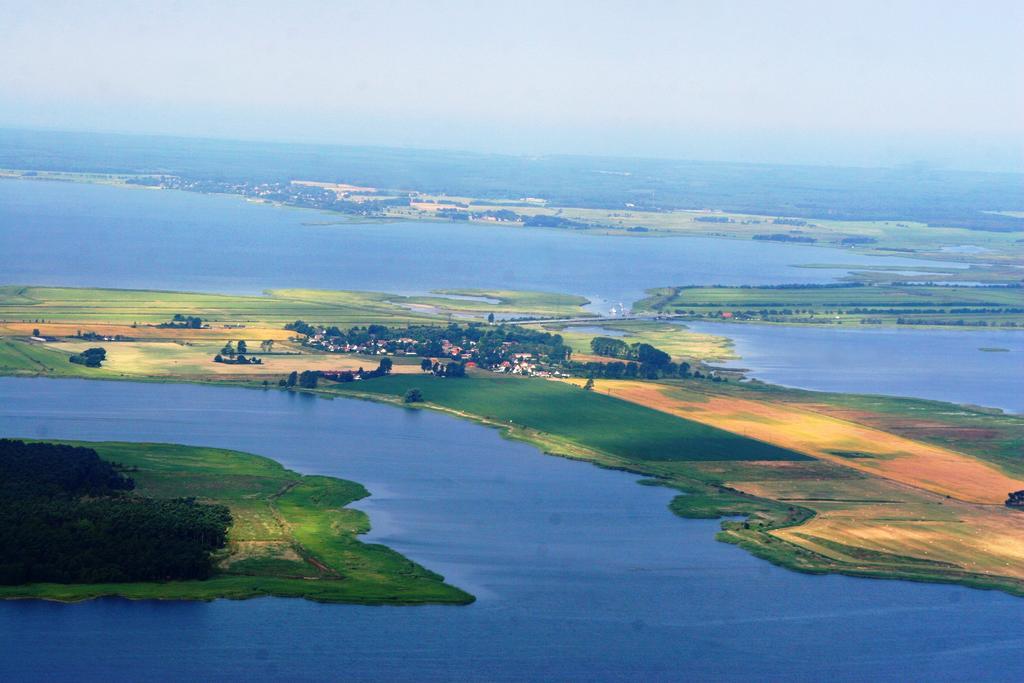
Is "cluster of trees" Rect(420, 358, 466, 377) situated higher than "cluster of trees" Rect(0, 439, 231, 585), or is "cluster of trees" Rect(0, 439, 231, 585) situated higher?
"cluster of trees" Rect(420, 358, 466, 377)

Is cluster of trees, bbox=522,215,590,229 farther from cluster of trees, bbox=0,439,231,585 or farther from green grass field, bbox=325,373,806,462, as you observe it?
cluster of trees, bbox=0,439,231,585

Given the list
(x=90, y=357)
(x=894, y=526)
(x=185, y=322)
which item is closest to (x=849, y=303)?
(x=185, y=322)

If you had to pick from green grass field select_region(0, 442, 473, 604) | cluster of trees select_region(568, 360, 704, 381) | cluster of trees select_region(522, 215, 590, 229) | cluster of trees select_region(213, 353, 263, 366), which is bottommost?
green grass field select_region(0, 442, 473, 604)

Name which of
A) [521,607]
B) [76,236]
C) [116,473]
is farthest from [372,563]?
[76,236]

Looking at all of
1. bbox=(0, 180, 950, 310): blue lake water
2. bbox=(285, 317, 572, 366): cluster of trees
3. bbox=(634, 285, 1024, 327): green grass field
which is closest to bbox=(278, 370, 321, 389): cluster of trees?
bbox=(285, 317, 572, 366): cluster of trees

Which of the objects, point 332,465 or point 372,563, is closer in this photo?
point 372,563

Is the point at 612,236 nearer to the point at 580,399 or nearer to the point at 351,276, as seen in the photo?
the point at 351,276
